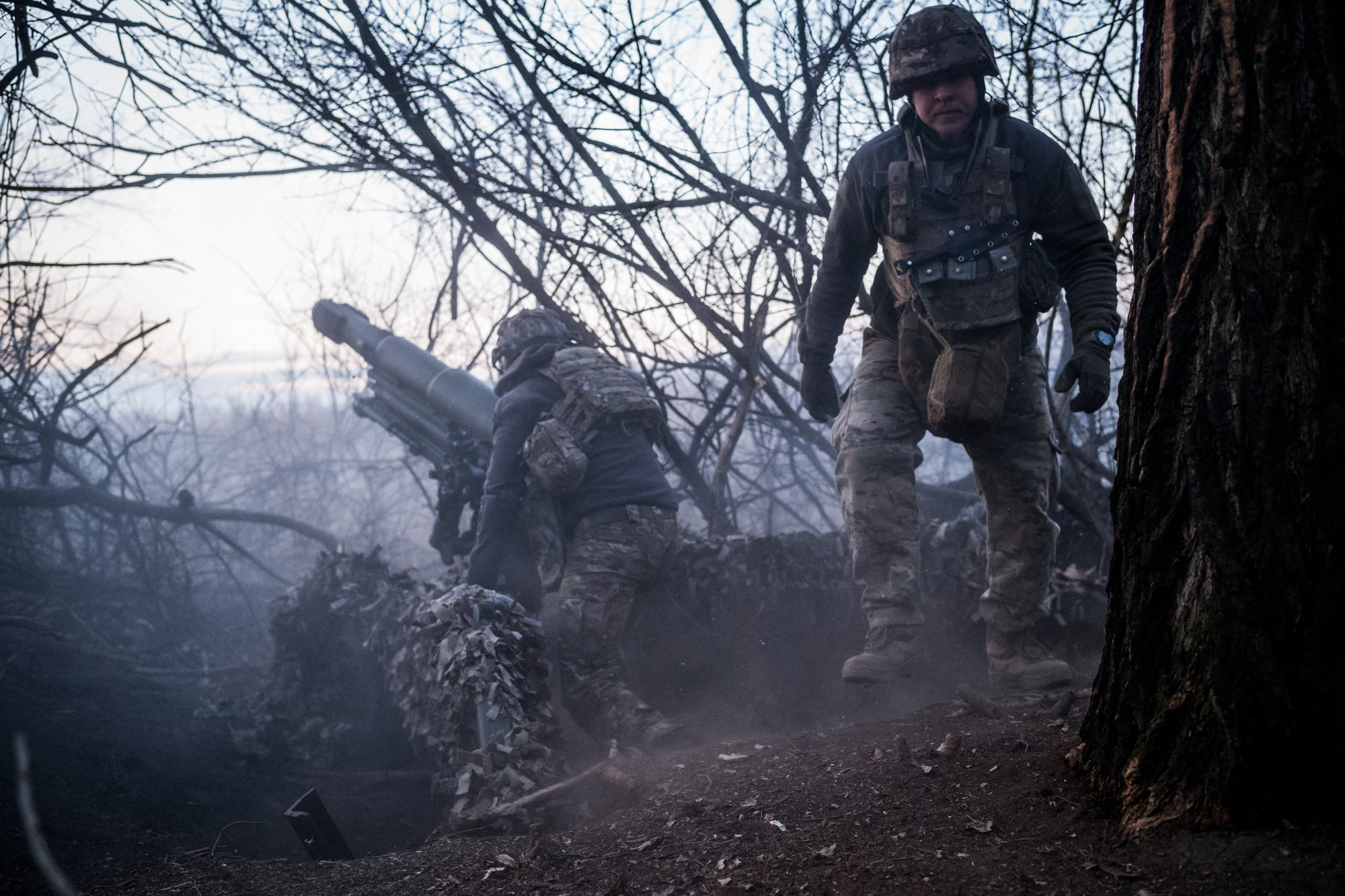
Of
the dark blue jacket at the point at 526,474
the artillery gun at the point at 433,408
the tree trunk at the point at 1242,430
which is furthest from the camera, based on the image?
Result: the artillery gun at the point at 433,408

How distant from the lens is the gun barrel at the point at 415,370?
210 inches

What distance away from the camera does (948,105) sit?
8.79ft

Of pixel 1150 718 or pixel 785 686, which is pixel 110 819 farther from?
pixel 1150 718

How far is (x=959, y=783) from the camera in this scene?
1868 mm

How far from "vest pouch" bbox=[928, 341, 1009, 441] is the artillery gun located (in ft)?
9.44

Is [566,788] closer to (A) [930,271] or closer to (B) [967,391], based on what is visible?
(B) [967,391]

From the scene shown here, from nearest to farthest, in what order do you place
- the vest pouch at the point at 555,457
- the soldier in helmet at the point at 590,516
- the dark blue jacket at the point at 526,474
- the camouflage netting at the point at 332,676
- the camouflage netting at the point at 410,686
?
1. the camouflage netting at the point at 410,686
2. the soldier in helmet at the point at 590,516
3. the vest pouch at the point at 555,457
4. the dark blue jacket at the point at 526,474
5. the camouflage netting at the point at 332,676

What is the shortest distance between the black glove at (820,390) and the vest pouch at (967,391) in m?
0.63

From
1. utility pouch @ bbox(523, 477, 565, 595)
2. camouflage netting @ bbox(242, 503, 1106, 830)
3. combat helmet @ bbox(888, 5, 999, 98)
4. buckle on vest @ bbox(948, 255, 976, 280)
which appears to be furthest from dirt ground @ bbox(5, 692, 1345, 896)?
combat helmet @ bbox(888, 5, 999, 98)

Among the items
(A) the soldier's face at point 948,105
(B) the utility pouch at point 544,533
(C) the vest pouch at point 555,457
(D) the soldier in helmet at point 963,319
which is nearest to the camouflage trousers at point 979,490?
(D) the soldier in helmet at point 963,319

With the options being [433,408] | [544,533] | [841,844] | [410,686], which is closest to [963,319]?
[841,844]

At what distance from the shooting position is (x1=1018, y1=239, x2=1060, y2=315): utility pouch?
276cm

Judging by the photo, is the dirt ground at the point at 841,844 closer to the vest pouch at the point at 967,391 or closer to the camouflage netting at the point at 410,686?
the camouflage netting at the point at 410,686

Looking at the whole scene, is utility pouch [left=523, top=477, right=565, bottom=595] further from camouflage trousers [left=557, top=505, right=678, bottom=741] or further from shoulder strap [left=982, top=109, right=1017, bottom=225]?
shoulder strap [left=982, top=109, right=1017, bottom=225]
